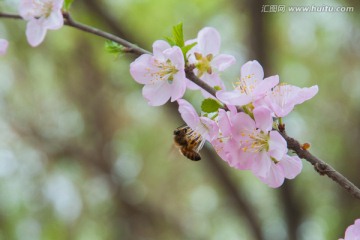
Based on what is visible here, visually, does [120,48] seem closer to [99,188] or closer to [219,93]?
[219,93]

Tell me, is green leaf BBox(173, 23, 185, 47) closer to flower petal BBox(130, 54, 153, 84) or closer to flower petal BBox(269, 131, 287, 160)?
flower petal BBox(130, 54, 153, 84)

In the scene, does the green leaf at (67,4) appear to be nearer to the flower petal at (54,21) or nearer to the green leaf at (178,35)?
the flower petal at (54,21)

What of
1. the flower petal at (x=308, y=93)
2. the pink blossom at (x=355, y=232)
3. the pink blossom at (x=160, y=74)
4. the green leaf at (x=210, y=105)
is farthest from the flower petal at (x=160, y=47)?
the pink blossom at (x=355, y=232)

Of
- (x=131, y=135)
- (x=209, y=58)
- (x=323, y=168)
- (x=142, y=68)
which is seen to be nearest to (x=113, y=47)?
(x=142, y=68)

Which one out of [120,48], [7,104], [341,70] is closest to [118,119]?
[7,104]

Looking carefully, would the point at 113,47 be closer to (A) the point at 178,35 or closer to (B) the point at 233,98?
(A) the point at 178,35

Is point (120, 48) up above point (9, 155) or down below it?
above
